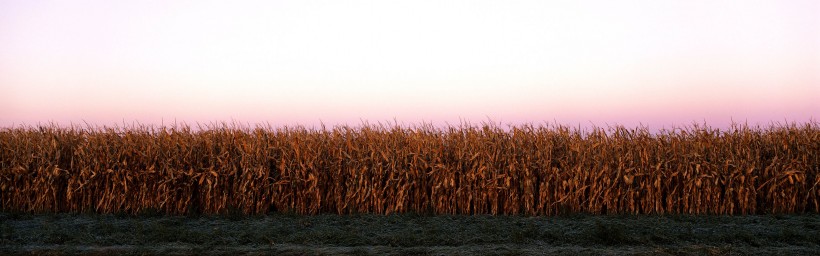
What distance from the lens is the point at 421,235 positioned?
10.9m

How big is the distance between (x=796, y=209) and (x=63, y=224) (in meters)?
14.1

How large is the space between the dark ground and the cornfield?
858mm

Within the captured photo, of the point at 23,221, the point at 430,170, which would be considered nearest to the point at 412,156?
the point at 430,170

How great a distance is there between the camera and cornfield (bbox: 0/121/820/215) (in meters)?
13.7

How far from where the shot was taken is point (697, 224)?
1211cm

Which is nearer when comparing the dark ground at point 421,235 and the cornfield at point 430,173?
the dark ground at point 421,235

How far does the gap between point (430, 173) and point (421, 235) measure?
281cm

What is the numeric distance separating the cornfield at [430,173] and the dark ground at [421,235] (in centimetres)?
86

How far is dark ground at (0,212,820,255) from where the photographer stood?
33.2 feet

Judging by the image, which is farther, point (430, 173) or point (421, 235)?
point (430, 173)

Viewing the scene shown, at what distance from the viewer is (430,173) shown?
44.7 feet

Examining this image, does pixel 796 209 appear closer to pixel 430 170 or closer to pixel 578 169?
pixel 578 169

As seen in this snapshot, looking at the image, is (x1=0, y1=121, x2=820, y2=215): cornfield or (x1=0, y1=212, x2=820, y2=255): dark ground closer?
(x1=0, y1=212, x2=820, y2=255): dark ground

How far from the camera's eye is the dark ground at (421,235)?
1011 centimetres
